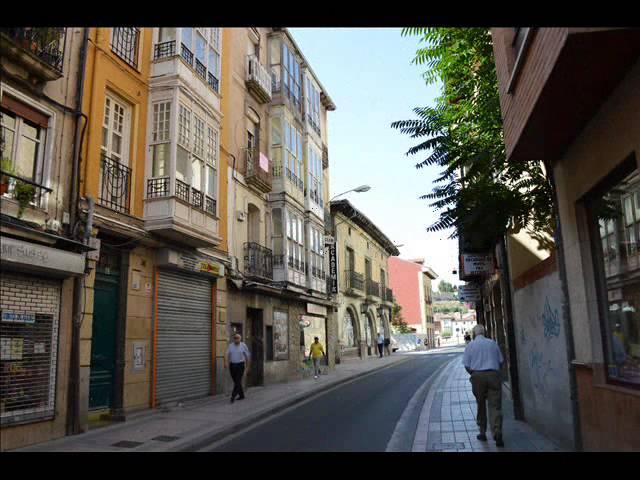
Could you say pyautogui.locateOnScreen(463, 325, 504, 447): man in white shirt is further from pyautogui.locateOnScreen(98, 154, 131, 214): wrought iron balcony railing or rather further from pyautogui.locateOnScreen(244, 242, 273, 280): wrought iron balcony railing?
pyautogui.locateOnScreen(244, 242, 273, 280): wrought iron balcony railing

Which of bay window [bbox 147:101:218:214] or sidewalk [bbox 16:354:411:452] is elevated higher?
bay window [bbox 147:101:218:214]

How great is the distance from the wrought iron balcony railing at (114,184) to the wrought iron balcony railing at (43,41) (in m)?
2.34

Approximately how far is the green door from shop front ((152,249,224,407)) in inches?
52.6

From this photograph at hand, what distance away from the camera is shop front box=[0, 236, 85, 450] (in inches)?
346

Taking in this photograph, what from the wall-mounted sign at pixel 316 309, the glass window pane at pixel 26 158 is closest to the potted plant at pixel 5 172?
the glass window pane at pixel 26 158

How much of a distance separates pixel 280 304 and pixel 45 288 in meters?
12.6

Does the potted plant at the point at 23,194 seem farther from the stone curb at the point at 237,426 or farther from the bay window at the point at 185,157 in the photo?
the stone curb at the point at 237,426

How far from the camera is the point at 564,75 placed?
5.50m

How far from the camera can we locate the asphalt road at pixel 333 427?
872 cm

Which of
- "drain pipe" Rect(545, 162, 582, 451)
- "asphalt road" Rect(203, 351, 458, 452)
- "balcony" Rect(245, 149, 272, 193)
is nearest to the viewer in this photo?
"drain pipe" Rect(545, 162, 582, 451)

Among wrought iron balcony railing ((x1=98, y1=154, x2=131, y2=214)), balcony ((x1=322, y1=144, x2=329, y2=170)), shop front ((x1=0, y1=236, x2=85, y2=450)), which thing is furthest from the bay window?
balcony ((x1=322, y1=144, x2=329, y2=170))

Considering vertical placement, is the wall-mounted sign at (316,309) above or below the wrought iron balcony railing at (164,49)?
below

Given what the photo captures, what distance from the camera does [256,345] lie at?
19.5 metres
